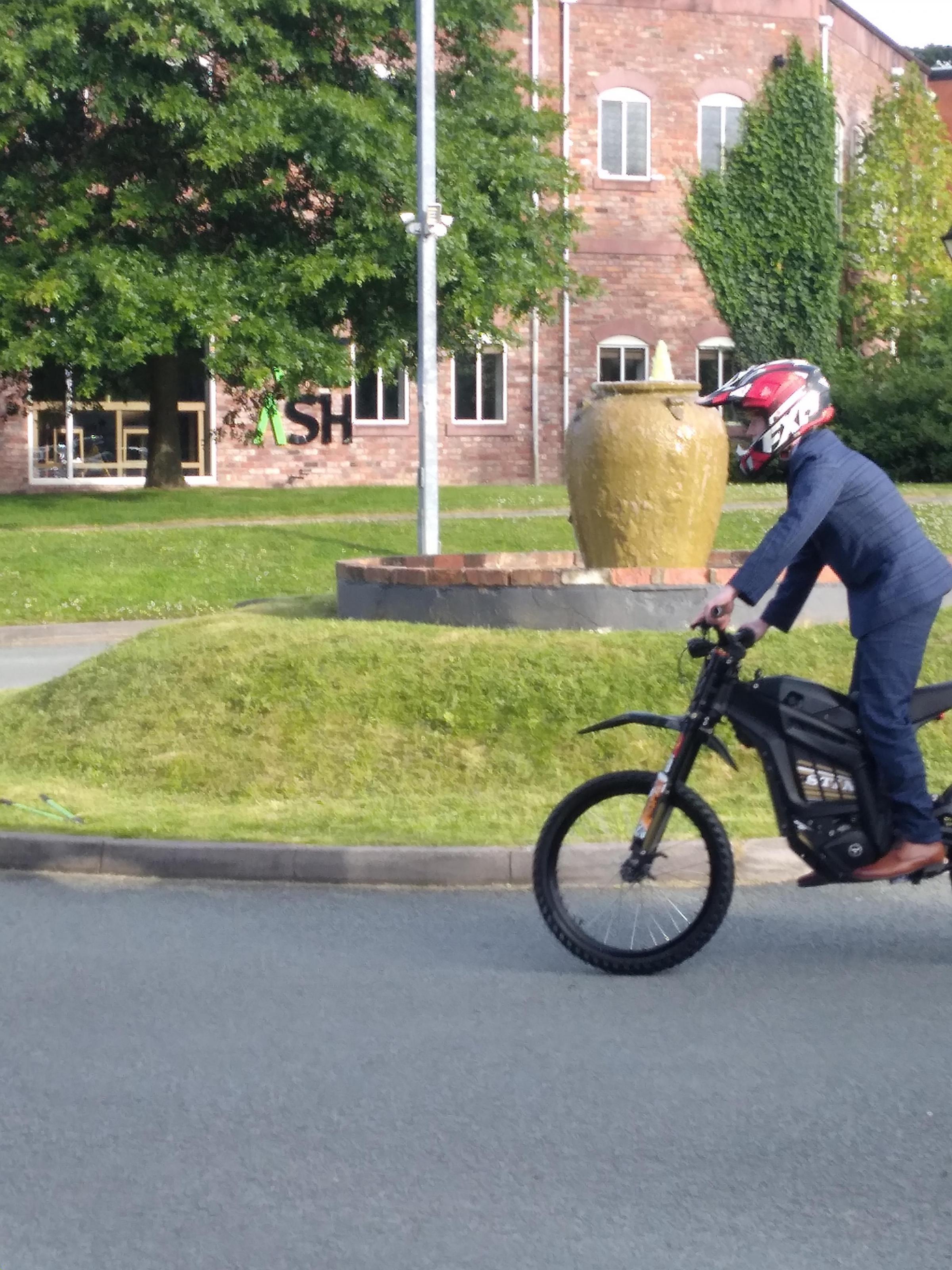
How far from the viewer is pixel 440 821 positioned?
26.1 ft

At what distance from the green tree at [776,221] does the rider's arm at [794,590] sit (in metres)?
34.1

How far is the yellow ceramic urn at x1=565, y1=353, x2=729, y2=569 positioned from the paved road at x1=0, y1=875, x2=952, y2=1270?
4.77m

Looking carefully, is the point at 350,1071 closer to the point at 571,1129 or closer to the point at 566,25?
→ the point at 571,1129

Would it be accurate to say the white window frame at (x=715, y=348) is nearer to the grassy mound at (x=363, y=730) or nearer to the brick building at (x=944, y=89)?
the brick building at (x=944, y=89)

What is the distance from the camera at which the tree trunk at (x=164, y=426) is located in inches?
1211

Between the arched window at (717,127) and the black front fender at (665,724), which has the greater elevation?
the arched window at (717,127)

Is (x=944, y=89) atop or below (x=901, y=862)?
atop

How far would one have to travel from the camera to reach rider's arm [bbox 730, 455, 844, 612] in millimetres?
5785

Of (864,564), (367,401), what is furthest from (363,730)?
(367,401)

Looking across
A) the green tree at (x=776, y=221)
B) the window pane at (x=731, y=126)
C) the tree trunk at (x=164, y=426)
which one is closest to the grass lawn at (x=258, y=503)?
the tree trunk at (x=164, y=426)

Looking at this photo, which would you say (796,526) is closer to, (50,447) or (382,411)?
(382,411)

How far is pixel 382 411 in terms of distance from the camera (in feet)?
126

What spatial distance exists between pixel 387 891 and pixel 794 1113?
2.90 meters

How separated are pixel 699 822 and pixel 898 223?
38.1m
